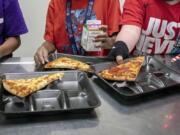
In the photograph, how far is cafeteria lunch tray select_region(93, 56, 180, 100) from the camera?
2.81 ft

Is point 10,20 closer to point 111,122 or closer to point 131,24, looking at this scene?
point 131,24

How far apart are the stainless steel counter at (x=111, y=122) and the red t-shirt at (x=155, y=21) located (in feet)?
1.79

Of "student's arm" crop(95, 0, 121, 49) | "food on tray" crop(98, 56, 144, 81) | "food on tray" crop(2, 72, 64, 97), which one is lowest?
"food on tray" crop(98, 56, 144, 81)

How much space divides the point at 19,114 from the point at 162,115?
1.41ft

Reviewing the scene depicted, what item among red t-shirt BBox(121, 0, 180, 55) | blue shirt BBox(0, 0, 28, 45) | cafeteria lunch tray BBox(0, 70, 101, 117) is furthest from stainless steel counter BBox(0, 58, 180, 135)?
blue shirt BBox(0, 0, 28, 45)

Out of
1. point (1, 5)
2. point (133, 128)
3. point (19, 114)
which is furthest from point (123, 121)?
point (1, 5)

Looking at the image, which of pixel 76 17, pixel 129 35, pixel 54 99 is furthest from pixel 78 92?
pixel 76 17

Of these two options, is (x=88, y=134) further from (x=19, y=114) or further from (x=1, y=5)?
(x=1, y=5)

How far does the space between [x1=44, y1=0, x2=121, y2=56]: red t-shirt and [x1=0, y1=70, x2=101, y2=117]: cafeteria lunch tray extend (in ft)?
1.71

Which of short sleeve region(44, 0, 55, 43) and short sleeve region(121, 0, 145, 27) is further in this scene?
short sleeve region(44, 0, 55, 43)

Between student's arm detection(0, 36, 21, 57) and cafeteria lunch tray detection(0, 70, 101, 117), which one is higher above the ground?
student's arm detection(0, 36, 21, 57)

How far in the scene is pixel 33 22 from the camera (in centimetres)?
244

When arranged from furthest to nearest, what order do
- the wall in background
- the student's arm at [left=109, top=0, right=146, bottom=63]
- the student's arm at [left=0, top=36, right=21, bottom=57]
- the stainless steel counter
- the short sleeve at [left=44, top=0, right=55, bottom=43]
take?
the wall in background, the short sleeve at [left=44, top=0, right=55, bottom=43], the student's arm at [left=0, top=36, right=21, bottom=57], the student's arm at [left=109, top=0, right=146, bottom=63], the stainless steel counter

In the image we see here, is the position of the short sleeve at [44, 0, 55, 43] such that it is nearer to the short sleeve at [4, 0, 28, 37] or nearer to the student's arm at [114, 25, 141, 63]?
the short sleeve at [4, 0, 28, 37]
